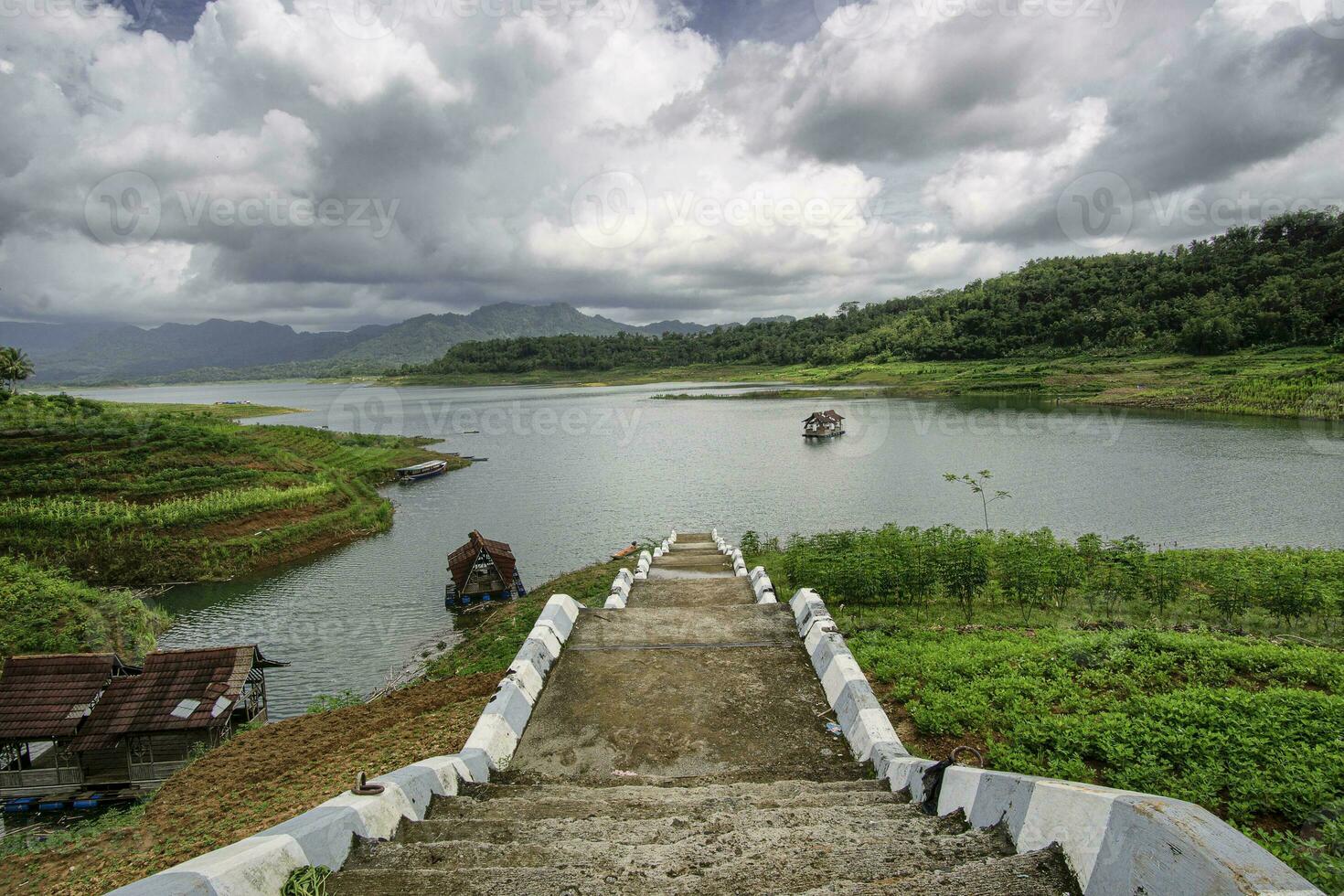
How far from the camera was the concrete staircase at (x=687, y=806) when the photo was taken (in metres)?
3.32

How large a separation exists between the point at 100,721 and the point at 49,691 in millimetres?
1270

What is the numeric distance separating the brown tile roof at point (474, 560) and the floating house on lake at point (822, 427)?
38478mm

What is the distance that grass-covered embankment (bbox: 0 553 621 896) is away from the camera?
7441 mm

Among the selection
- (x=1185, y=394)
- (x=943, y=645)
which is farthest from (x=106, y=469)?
(x=1185, y=394)

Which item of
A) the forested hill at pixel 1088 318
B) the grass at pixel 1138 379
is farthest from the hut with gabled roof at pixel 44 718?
the forested hill at pixel 1088 318

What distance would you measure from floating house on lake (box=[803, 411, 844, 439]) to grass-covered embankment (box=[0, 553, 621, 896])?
1896 inches

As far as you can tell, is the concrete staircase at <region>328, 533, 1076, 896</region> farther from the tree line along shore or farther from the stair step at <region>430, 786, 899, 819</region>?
the tree line along shore

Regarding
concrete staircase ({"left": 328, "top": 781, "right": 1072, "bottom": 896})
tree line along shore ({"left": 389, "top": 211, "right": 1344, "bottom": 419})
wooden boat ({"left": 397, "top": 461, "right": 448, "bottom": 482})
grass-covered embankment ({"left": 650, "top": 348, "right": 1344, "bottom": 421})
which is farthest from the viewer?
tree line along shore ({"left": 389, "top": 211, "right": 1344, "bottom": 419})

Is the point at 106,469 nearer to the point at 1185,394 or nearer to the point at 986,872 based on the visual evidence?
the point at 986,872

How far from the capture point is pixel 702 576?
15164 millimetres

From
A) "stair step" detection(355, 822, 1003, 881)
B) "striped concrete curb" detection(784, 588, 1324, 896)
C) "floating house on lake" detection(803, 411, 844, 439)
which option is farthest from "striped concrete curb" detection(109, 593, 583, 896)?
"floating house on lake" detection(803, 411, 844, 439)
